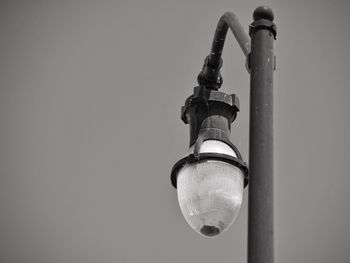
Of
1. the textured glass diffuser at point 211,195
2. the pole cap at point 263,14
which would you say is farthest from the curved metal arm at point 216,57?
the textured glass diffuser at point 211,195

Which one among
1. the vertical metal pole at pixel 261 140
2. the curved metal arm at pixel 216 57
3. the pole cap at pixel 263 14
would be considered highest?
the curved metal arm at pixel 216 57

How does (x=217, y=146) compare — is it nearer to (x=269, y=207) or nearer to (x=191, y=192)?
(x=191, y=192)

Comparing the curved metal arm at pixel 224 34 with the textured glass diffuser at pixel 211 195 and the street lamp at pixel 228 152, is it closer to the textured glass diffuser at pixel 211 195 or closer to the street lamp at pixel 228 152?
the street lamp at pixel 228 152

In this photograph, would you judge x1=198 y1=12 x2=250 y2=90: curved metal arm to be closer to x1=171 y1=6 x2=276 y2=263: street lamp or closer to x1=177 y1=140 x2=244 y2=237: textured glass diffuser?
x1=171 y1=6 x2=276 y2=263: street lamp

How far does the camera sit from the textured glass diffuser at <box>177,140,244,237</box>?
4.73 m

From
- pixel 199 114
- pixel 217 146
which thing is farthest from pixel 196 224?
pixel 199 114

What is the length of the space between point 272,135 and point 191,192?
0.86 metres

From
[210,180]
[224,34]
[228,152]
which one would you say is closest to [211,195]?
[210,180]

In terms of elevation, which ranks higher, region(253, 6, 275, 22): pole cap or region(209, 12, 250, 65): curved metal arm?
region(209, 12, 250, 65): curved metal arm

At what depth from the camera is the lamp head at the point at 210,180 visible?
4.74 meters

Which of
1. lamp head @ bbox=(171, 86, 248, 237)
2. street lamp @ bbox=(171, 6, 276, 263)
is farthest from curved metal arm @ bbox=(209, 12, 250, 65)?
lamp head @ bbox=(171, 86, 248, 237)

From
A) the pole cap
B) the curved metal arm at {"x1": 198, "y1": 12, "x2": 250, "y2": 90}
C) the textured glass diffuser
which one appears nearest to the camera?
the pole cap

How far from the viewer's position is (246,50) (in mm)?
4637

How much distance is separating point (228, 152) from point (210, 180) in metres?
0.26
